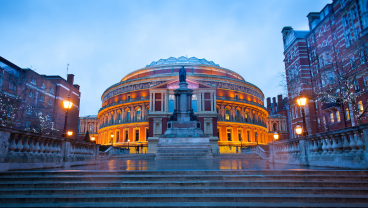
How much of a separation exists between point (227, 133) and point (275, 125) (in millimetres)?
30614

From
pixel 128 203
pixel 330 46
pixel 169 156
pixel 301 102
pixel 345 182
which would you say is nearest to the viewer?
pixel 128 203

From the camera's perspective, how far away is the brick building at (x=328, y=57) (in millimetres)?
31406

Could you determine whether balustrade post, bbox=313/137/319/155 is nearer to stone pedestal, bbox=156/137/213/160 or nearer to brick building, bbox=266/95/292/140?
stone pedestal, bbox=156/137/213/160

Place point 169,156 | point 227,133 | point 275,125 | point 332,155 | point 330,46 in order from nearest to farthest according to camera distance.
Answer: point 332,155 → point 169,156 → point 330,46 → point 227,133 → point 275,125

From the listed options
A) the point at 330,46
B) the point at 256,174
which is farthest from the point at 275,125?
the point at 256,174

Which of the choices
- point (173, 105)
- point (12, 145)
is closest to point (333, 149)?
point (12, 145)

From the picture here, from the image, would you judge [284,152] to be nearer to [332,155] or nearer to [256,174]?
[332,155]

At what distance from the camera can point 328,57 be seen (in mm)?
40938

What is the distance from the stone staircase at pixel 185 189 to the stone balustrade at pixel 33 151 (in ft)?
4.16

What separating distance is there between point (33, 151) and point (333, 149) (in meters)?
12.9

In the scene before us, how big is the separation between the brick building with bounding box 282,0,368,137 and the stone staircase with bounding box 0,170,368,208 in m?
22.6

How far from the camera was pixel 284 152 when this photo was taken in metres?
15.6

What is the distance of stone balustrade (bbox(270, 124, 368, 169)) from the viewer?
8852mm

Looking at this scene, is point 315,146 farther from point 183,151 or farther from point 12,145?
point 183,151
